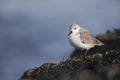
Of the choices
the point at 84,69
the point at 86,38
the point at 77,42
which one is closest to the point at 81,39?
the point at 86,38

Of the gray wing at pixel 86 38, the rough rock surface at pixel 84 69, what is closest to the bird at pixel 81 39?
the gray wing at pixel 86 38

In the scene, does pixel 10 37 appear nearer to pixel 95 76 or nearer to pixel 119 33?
pixel 119 33

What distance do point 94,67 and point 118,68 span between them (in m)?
1.06

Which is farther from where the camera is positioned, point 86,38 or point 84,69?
point 86,38

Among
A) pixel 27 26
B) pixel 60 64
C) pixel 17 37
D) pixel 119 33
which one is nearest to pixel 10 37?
pixel 17 37

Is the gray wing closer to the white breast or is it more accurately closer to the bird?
the bird

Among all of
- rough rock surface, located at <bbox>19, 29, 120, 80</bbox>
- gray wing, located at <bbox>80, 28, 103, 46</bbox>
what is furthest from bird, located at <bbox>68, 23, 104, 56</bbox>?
rough rock surface, located at <bbox>19, 29, 120, 80</bbox>

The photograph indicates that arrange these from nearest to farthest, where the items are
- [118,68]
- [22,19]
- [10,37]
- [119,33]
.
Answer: [118,68]
[119,33]
[10,37]
[22,19]

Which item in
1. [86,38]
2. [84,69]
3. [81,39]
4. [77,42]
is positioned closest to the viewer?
[84,69]

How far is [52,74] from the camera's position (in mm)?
14703

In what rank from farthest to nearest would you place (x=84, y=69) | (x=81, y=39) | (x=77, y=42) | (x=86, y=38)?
1. (x=86, y=38)
2. (x=81, y=39)
3. (x=77, y=42)
4. (x=84, y=69)

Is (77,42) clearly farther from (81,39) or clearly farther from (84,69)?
(84,69)

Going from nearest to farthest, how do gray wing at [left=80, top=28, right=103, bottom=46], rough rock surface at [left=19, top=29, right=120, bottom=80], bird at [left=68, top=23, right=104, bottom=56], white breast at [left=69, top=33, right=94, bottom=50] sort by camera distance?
rough rock surface at [left=19, top=29, right=120, bottom=80] < white breast at [left=69, top=33, right=94, bottom=50] < bird at [left=68, top=23, right=104, bottom=56] < gray wing at [left=80, top=28, right=103, bottom=46]

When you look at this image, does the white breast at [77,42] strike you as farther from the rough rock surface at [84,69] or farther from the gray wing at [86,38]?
the rough rock surface at [84,69]
